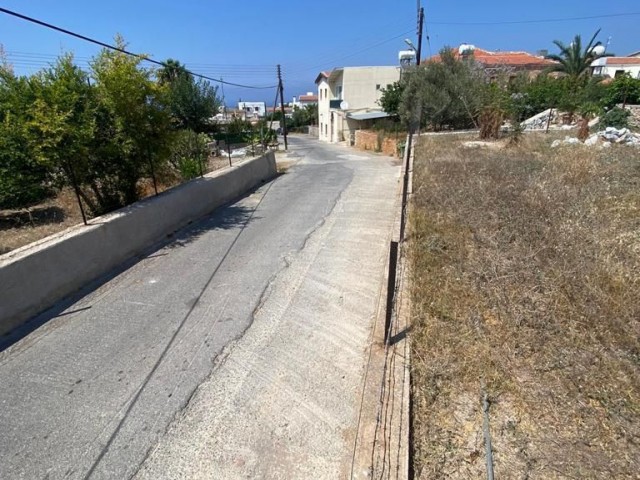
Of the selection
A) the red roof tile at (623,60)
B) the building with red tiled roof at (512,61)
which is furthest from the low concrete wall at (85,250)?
the red roof tile at (623,60)

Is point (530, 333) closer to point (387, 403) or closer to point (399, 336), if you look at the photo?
point (399, 336)

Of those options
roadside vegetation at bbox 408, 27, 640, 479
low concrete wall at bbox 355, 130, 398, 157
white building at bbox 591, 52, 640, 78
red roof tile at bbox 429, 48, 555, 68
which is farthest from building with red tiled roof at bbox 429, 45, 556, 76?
roadside vegetation at bbox 408, 27, 640, 479

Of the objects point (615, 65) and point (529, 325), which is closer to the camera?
point (529, 325)

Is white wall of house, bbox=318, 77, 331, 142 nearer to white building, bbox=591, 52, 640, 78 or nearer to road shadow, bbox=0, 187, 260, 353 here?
white building, bbox=591, 52, 640, 78

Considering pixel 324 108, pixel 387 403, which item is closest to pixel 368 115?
pixel 324 108

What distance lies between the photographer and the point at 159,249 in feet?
22.0

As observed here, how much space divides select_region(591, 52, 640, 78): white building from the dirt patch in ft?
175

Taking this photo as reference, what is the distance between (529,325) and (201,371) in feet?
11.0

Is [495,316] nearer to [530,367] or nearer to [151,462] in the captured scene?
[530,367]

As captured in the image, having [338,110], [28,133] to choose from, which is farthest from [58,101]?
[338,110]

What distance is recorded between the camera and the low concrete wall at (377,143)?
21.7 meters

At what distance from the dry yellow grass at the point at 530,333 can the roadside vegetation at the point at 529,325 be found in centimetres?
1

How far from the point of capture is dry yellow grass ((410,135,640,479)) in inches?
99.2

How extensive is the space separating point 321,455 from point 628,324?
3226mm
